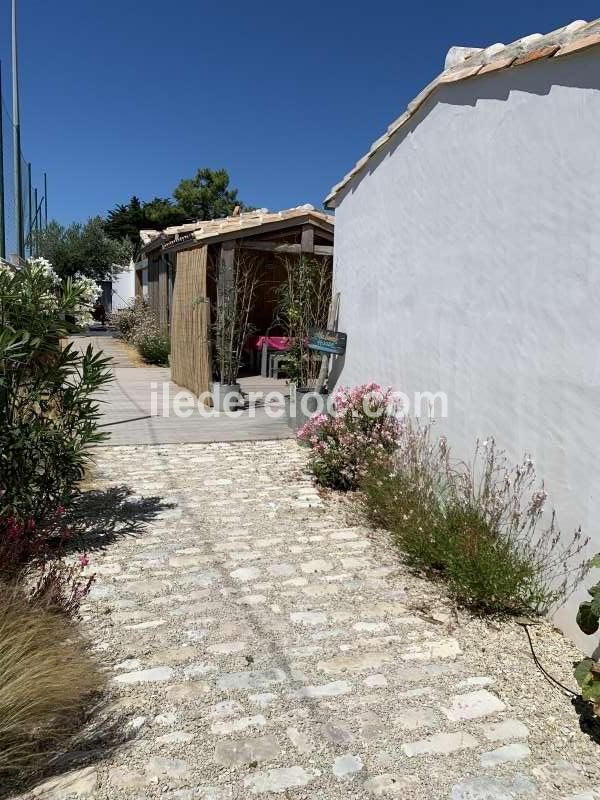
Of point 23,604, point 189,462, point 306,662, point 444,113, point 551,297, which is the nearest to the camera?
point 23,604

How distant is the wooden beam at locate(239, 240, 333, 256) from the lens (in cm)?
1077

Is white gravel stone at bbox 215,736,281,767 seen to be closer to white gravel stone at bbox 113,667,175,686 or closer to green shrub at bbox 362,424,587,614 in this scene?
white gravel stone at bbox 113,667,175,686

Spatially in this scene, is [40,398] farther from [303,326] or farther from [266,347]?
[266,347]

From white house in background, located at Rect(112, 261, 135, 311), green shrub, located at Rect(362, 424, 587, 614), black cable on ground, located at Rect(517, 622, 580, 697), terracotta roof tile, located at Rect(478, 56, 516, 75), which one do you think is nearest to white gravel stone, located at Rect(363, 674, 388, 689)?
black cable on ground, located at Rect(517, 622, 580, 697)

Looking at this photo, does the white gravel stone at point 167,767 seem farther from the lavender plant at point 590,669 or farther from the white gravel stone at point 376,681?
the lavender plant at point 590,669

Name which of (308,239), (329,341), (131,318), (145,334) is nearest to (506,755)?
(329,341)

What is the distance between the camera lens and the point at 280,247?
10906 millimetres

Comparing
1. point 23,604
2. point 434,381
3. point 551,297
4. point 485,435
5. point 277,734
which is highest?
point 551,297

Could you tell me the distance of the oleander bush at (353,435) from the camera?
5.93 meters

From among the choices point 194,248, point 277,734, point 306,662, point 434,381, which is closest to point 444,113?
point 434,381

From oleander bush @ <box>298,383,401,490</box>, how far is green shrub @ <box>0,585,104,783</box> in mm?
3412

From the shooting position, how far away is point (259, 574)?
168 inches

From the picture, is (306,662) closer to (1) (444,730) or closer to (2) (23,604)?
(1) (444,730)

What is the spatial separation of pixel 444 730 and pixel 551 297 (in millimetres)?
2299
